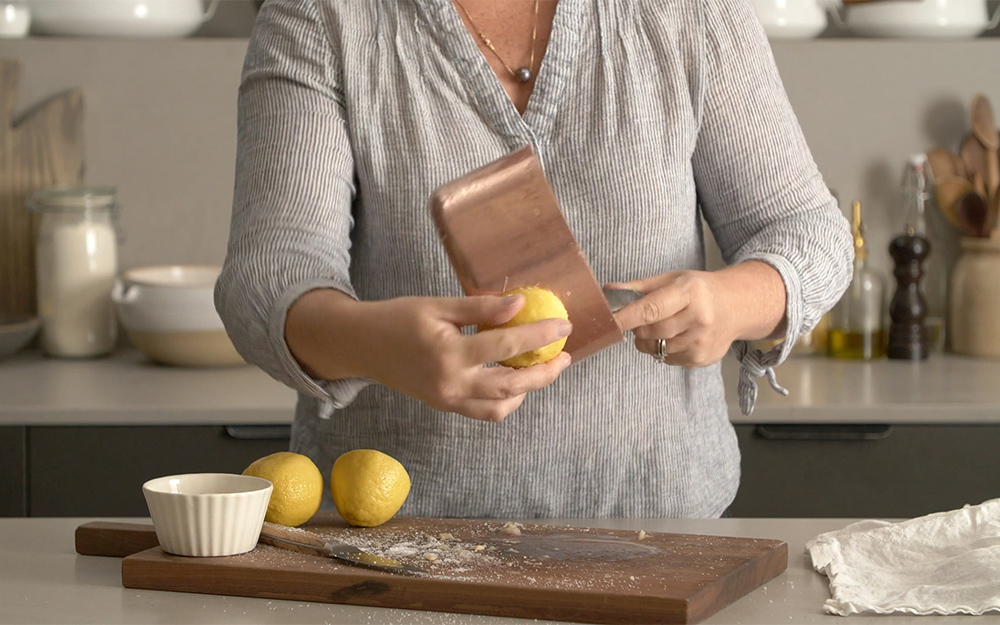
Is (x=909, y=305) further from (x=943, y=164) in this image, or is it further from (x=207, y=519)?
(x=207, y=519)

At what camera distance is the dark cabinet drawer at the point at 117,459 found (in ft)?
6.14

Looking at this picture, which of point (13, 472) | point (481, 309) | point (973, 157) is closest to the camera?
point (481, 309)

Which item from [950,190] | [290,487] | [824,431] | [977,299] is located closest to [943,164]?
[950,190]

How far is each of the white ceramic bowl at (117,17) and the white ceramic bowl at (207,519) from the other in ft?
5.23

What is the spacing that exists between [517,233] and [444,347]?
0.13 meters

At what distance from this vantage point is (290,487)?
3.48ft

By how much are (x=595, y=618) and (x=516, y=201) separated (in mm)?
337

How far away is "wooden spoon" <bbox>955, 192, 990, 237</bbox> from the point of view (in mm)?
2381

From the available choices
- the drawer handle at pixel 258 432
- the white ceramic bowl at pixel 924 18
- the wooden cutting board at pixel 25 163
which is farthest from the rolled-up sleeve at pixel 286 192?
the white ceramic bowl at pixel 924 18

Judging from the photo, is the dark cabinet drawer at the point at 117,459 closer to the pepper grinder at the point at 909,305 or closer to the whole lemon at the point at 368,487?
the whole lemon at the point at 368,487

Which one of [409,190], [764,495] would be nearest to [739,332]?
[409,190]

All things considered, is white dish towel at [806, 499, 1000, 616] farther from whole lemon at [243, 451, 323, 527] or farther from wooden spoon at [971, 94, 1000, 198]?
wooden spoon at [971, 94, 1000, 198]

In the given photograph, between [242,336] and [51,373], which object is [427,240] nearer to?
[242,336]

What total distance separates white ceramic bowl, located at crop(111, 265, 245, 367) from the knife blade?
1153mm
